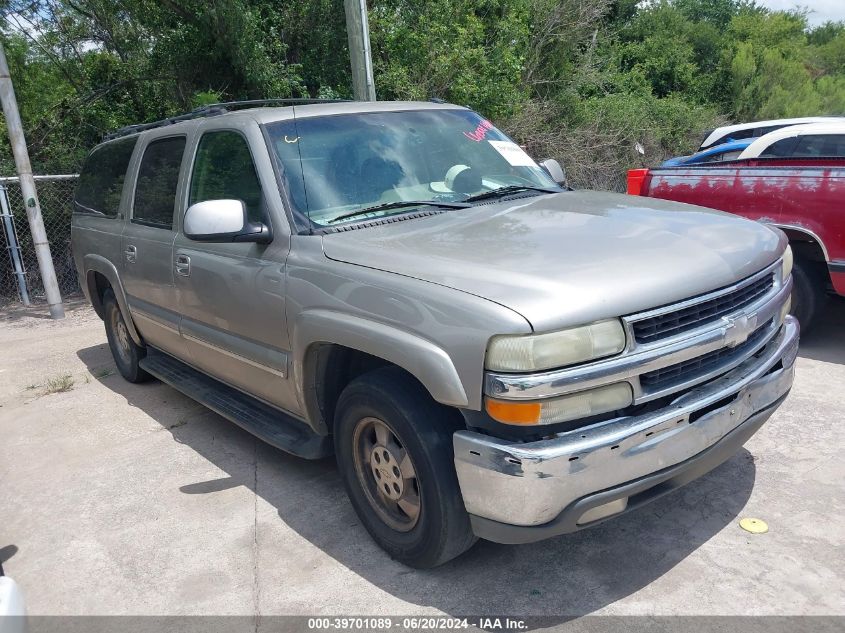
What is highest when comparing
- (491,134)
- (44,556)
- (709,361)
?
(491,134)

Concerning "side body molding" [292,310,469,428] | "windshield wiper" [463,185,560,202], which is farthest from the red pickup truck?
"side body molding" [292,310,469,428]

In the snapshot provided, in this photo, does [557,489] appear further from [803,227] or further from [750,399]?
[803,227]

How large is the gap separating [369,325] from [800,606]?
195 centimetres

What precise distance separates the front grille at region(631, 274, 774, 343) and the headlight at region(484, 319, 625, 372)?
136 mm

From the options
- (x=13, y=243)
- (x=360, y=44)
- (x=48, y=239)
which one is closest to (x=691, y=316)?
(x=360, y=44)

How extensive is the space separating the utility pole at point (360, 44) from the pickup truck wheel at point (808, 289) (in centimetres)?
450

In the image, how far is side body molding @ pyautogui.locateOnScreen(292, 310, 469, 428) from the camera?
2572 mm

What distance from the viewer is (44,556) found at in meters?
→ 3.56

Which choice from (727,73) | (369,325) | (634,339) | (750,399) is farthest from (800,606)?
(727,73)

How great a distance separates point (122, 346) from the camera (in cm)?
604

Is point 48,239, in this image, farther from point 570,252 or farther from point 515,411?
point 515,411

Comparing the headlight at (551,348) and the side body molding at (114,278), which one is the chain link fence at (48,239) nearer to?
the side body molding at (114,278)

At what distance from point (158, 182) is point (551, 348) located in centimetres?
331

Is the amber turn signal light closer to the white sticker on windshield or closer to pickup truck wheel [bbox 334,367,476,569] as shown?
pickup truck wheel [bbox 334,367,476,569]
